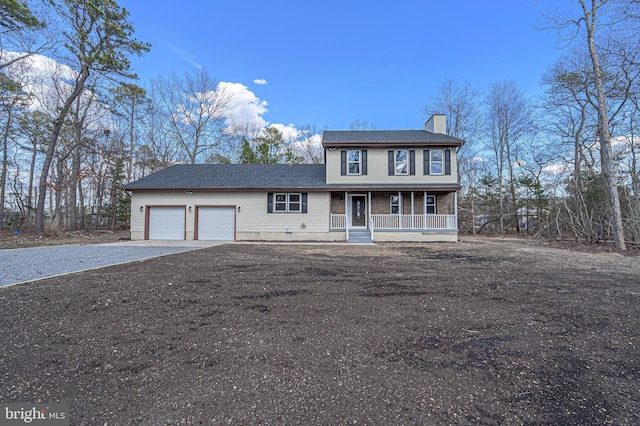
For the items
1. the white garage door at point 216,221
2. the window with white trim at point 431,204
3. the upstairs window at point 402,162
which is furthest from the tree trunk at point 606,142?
the white garage door at point 216,221

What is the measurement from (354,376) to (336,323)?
109 centimetres

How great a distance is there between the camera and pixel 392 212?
15.0 metres

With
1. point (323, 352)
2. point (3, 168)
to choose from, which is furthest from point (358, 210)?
point (3, 168)

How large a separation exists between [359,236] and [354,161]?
4.14 metres

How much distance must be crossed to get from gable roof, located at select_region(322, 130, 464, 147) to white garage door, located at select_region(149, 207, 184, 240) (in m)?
8.69

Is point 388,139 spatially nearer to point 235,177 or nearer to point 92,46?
point 235,177

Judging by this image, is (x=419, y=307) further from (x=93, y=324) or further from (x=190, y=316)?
(x=93, y=324)

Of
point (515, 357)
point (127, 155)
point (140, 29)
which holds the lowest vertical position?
point (515, 357)

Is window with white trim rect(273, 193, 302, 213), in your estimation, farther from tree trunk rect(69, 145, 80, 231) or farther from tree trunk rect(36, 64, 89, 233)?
tree trunk rect(69, 145, 80, 231)

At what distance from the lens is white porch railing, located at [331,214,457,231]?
1391 centimetres

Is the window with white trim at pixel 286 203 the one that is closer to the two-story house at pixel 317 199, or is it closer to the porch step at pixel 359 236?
the two-story house at pixel 317 199

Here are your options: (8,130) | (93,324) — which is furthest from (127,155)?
(93,324)

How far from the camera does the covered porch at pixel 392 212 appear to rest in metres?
13.9

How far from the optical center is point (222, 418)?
168 centimetres
